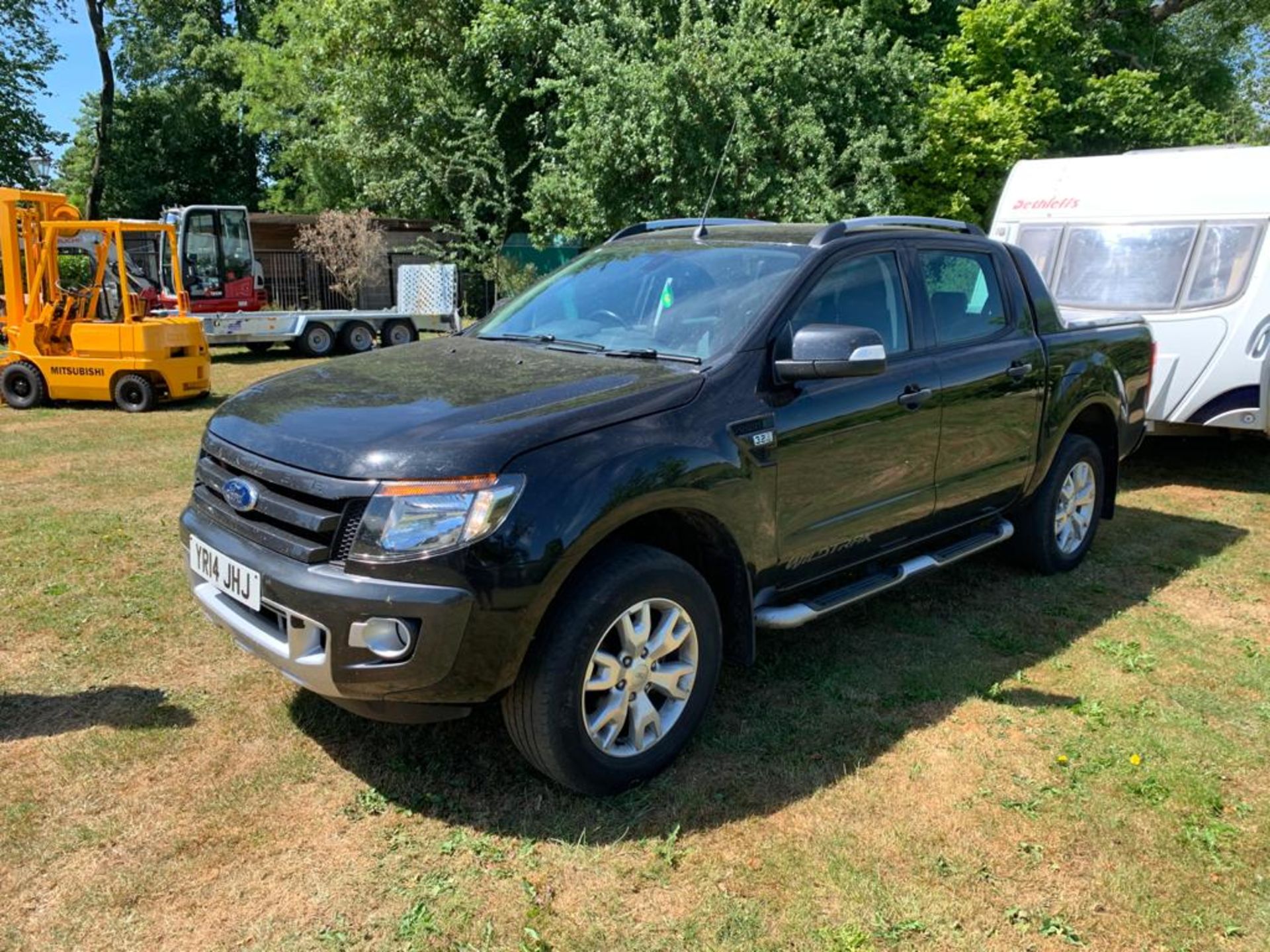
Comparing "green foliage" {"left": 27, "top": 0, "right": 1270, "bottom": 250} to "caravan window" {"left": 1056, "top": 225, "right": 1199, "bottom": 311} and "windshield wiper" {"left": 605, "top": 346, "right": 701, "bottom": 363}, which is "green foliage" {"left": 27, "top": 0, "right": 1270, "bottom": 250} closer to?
"caravan window" {"left": 1056, "top": 225, "right": 1199, "bottom": 311}

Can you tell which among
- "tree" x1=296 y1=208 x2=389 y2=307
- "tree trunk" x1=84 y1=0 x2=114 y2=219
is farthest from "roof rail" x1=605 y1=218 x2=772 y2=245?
"tree trunk" x1=84 y1=0 x2=114 y2=219

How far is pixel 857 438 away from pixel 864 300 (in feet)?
2.18

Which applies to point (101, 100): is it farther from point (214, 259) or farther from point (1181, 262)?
point (1181, 262)

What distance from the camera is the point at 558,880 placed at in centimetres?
293

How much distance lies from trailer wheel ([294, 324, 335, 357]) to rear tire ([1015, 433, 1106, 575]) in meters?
14.4

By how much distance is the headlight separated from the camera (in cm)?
287

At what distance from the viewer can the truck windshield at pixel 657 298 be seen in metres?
3.85

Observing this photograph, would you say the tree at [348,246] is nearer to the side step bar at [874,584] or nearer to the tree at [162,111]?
the tree at [162,111]

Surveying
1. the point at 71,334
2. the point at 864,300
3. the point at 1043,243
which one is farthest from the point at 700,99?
the point at 864,300

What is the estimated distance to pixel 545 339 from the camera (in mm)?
4199

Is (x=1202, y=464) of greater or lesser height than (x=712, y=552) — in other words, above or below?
below

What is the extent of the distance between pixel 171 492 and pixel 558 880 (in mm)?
5480

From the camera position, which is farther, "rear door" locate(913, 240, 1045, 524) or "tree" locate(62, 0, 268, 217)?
"tree" locate(62, 0, 268, 217)

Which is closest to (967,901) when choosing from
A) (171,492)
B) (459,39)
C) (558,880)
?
(558,880)
